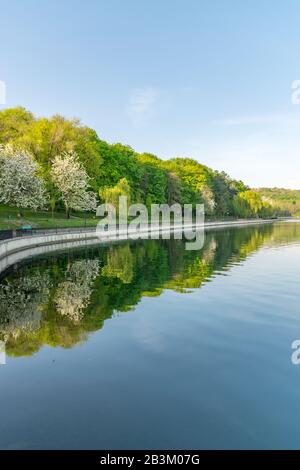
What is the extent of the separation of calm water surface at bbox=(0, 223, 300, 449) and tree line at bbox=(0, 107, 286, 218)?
40.4 meters

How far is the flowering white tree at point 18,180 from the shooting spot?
61906 mm

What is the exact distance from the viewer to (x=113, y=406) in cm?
952

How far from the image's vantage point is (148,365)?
1234 centimetres

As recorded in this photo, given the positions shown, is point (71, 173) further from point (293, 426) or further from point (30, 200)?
point (293, 426)

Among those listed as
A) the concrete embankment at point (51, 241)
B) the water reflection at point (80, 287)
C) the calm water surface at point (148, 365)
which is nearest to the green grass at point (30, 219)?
the concrete embankment at point (51, 241)

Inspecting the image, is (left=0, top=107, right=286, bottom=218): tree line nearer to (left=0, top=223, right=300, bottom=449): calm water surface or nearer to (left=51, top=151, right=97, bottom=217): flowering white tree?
(left=51, top=151, right=97, bottom=217): flowering white tree
